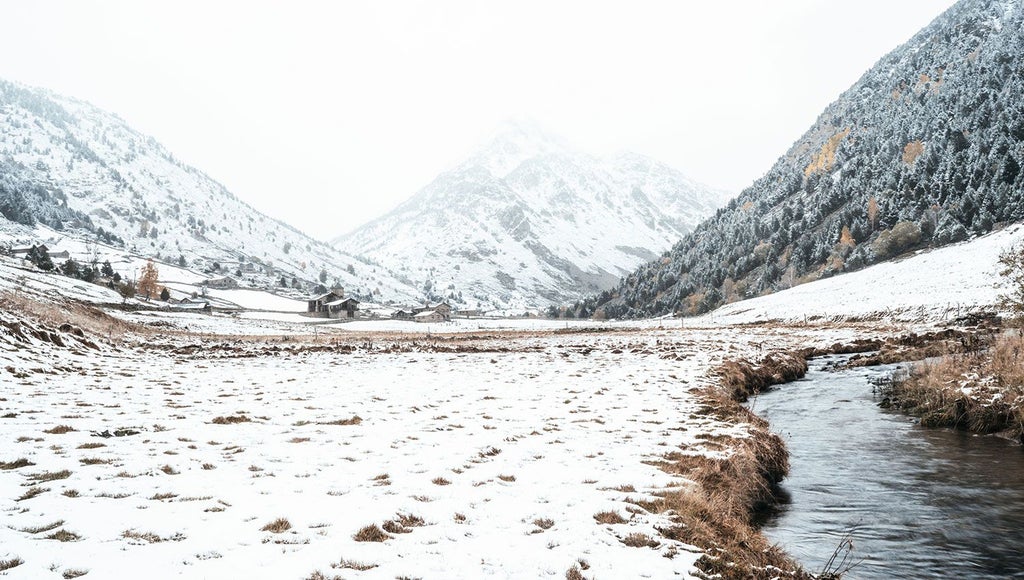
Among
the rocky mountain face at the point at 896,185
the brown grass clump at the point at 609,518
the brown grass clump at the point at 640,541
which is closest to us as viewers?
the brown grass clump at the point at 640,541

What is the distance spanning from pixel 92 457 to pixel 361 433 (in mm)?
5368

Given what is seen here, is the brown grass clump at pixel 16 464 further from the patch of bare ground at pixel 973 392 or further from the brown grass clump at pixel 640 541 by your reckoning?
the patch of bare ground at pixel 973 392

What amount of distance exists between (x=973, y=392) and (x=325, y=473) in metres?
18.9

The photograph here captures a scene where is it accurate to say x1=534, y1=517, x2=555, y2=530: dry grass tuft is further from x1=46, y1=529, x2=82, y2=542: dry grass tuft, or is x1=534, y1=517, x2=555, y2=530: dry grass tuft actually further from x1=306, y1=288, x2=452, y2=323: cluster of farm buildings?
x1=306, y1=288, x2=452, y2=323: cluster of farm buildings

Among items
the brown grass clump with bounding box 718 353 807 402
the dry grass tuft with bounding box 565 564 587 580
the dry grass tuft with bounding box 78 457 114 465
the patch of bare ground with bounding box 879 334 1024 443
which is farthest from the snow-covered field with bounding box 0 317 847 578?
the patch of bare ground with bounding box 879 334 1024 443

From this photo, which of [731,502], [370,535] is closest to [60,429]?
[370,535]

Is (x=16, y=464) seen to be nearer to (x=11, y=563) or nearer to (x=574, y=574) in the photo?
(x=11, y=563)

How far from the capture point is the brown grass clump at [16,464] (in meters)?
8.84

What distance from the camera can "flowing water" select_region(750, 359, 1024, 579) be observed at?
8.23 metres

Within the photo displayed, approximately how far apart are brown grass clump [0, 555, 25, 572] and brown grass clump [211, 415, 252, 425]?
8564mm

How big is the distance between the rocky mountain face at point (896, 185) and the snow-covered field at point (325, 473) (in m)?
121

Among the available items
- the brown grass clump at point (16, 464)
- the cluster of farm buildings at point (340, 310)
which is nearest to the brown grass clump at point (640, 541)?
the brown grass clump at point (16, 464)

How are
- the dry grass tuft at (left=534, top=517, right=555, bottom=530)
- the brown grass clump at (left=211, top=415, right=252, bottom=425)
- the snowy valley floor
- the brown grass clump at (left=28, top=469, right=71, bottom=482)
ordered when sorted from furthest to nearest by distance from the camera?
the brown grass clump at (left=211, top=415, right=252, bottom=425) → the brown grass clump at (left=28, top=469, right=71, bottom=482) → the dry grass tuft at (left=534, top=517, right=555, bottom=530) → the snowy valley floor

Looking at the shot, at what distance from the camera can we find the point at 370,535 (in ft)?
22.8
